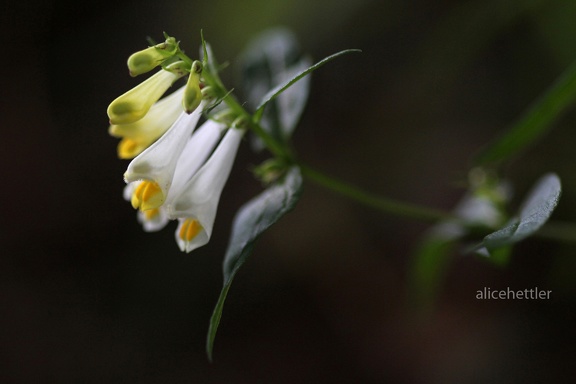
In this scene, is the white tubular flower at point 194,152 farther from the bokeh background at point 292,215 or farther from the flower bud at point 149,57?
the bokeh background at point 292,215

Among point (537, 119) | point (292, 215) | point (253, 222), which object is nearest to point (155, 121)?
point (253, 222)

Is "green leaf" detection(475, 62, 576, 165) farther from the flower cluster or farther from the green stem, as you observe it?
the flower cluster

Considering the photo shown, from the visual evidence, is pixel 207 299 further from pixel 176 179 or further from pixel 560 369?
pixel 176 179

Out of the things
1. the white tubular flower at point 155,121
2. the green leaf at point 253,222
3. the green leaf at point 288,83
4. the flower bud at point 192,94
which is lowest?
the green leaf at point 253,222

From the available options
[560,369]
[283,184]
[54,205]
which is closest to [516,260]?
[560,369]

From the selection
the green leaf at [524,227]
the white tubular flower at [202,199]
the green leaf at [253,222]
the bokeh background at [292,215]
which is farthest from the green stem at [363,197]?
the bokeh background at [292,215]

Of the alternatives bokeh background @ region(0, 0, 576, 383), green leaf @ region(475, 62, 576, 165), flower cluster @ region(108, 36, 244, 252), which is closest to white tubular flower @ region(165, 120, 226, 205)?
flower cluster @ region(108, 36, 244, 252)

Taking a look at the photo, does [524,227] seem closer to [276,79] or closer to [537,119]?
[537,119]
